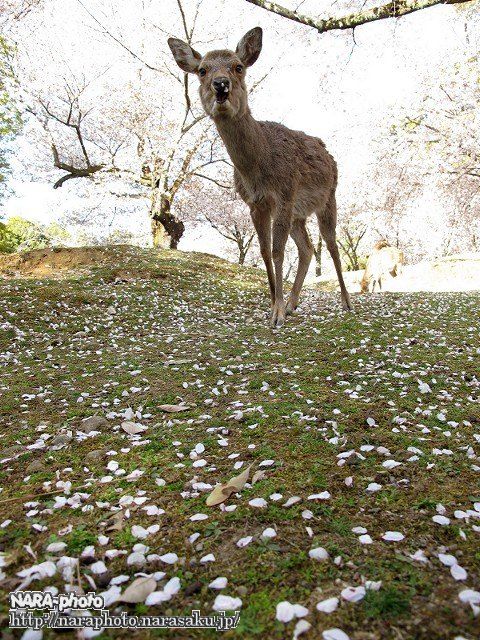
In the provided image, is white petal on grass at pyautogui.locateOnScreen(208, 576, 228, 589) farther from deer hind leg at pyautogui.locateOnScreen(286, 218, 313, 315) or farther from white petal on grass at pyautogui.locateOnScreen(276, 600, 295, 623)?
deer hind leg at pyautogui.locateOnScreen(286, 218, 313, 315)

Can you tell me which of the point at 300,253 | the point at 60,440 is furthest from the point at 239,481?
the point at 300,253

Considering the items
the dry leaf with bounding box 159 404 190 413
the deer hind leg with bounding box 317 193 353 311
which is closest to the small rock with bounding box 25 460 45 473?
the dry leaf with bounding box 159 404 190 413

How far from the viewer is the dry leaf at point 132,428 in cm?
385

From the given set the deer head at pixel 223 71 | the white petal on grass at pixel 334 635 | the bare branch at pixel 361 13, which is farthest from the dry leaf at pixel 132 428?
the bare branch at pixel 361 13

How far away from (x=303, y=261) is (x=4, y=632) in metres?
8.13

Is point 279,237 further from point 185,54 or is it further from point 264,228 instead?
point 185,54

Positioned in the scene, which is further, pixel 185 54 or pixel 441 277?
pixel 441 277

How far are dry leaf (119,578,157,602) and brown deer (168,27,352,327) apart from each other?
5785 mm

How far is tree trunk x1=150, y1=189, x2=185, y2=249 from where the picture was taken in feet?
66.5

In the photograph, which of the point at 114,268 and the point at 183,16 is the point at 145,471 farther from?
the point at 183,16

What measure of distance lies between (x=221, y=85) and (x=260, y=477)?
5121 mm

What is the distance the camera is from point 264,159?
695 centimetres

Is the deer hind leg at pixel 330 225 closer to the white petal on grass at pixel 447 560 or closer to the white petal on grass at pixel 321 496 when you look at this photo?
the white petal on grass at pixel 321 496

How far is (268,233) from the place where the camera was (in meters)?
7.29
